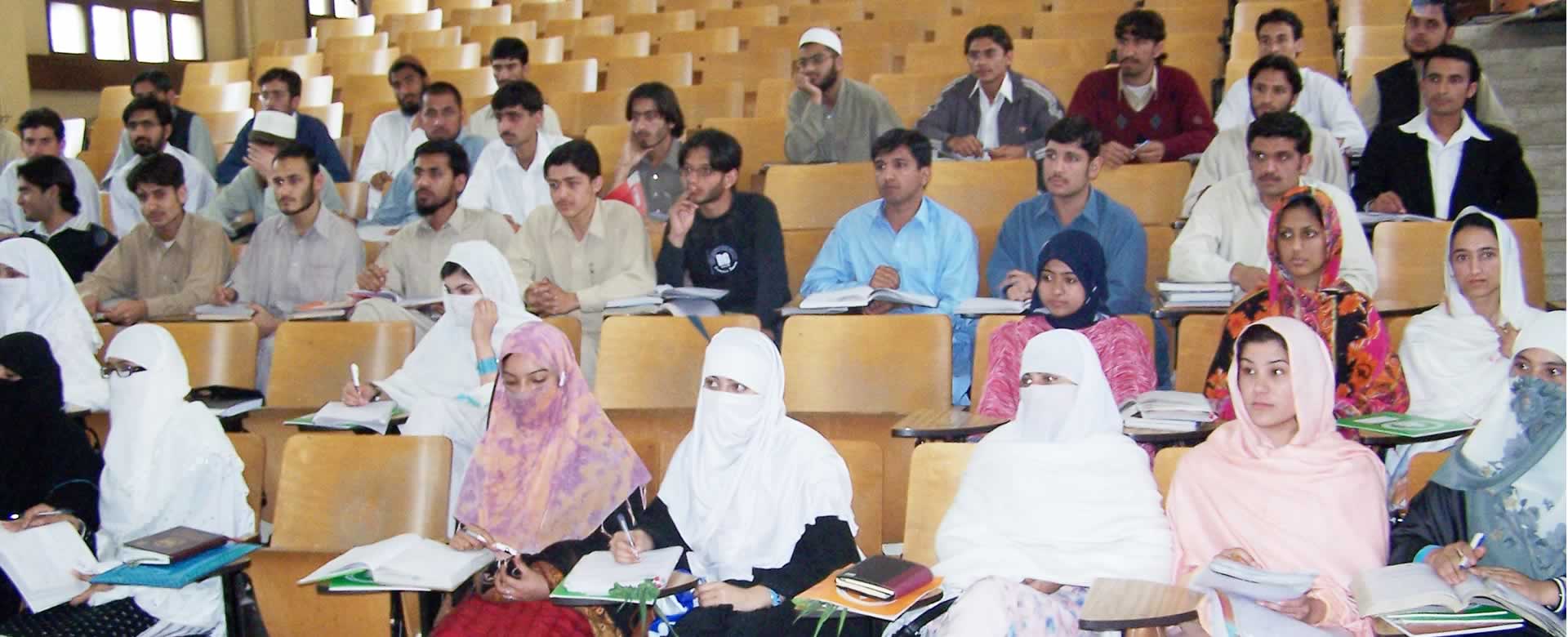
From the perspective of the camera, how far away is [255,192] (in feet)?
19.5

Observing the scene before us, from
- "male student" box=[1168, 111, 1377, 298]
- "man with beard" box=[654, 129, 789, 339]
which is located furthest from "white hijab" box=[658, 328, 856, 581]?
"male student" box=[1168, 111, 1377, 298]

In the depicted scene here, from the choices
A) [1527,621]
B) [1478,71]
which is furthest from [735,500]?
[1478,71]

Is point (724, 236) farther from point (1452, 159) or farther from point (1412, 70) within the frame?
point (1412, 70)

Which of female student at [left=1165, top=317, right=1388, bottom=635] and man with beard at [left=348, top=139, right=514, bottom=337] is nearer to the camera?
female student at [left=1165, top=317, right=1388, bottom=635]

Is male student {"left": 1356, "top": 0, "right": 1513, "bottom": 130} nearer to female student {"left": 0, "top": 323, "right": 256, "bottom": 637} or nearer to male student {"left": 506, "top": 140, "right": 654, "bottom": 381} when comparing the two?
male student {"left": 506, "top": 140, "right": 654, "bottom": 381}

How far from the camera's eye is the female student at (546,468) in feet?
9.96

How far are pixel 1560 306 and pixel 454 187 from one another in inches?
149

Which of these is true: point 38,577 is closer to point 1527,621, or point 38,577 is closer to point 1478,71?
point 1527,621

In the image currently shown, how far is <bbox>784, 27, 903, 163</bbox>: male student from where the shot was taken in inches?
214

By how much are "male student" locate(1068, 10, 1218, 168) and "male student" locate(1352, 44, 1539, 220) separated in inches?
30.6

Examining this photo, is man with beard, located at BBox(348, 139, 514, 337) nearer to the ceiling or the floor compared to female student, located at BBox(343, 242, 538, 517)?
nearer to the ceiling

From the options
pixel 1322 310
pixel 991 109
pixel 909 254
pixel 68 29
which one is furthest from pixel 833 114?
pixel 68 29

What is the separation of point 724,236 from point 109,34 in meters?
6.92

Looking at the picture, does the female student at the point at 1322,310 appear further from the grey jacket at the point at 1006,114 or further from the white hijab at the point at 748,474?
the grey jacket at the point at 1006,114
